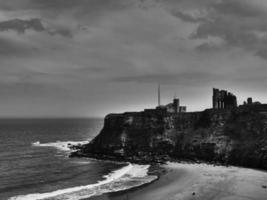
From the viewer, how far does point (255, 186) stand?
73500 mm

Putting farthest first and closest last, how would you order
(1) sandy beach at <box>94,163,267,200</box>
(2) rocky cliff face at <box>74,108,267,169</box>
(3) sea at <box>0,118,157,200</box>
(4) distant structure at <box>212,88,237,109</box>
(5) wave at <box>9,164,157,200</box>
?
(4) distant structure at <box>212,88,237,109</box>, (2) rocky cliff face at <box>74,108,267,169</box>, (3) sea at <box>0,118,157,200</box>, (5) wave at <box>9,164,157,200</box>, (1) sandy beach at <box>94,163,267,200</box>

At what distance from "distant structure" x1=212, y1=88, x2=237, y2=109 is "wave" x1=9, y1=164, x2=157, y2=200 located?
40.5 m

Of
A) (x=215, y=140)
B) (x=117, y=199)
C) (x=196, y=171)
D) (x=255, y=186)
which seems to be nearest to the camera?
(x=117, y=199)

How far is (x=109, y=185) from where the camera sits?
77562 millimetres

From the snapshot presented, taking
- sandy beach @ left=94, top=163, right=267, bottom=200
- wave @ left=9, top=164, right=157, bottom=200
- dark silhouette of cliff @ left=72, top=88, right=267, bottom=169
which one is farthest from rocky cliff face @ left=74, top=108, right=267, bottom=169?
wave @ left=9, top=164, right=157, bottom=200

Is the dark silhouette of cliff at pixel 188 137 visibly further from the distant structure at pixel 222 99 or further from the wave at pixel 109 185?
the wave at pixel 109 185

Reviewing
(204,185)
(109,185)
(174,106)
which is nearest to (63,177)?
(109,185)

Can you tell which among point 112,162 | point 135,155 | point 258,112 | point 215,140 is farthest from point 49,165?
point 258,112

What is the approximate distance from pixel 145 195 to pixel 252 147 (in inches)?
1574

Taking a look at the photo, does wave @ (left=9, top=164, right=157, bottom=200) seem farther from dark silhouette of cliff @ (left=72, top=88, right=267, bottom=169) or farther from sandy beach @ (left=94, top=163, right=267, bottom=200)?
A: dark silhouette of cliff @ (left=72, top=88, right=267, bottom=169)

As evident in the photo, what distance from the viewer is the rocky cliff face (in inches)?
3931

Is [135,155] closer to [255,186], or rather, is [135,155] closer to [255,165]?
[255,165]

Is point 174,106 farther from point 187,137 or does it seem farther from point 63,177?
point 63,177

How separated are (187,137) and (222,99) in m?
22.0
